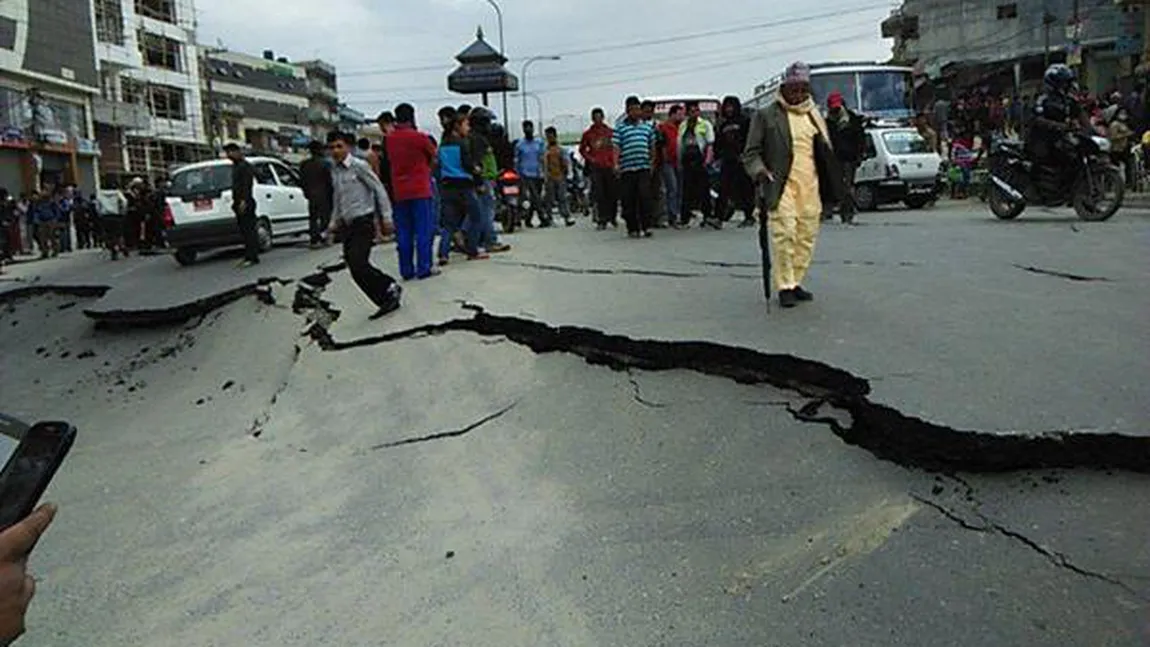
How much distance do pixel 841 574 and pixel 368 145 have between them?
11975 millimetres

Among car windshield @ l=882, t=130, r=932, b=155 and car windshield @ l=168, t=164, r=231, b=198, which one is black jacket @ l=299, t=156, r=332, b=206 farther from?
car windshield @ l=882, t=130, r=932, b=155

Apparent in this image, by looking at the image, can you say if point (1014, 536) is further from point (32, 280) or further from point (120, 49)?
point (120, 49)

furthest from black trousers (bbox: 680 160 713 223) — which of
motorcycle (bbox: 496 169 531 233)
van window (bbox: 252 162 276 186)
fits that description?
van window (bbox: 252 162 276 186)

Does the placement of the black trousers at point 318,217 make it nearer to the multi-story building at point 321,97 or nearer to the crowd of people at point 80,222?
the crowd of people at point 80,222

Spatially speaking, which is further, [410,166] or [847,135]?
[847,135]

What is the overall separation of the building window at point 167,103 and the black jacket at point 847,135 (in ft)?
162

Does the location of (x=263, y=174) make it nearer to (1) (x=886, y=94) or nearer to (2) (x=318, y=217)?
(2) (x=318, y=217)

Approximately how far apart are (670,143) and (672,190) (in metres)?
0.69

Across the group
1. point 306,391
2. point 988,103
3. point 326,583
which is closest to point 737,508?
point 326,583

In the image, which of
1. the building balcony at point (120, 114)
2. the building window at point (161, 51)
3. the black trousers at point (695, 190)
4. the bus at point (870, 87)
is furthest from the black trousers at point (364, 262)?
the building window at point (161, 51)

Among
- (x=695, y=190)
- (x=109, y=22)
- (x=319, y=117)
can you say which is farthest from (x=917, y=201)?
(x=319, y=117)

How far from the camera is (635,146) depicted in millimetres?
10758

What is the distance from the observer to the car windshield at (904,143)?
56.4 feet

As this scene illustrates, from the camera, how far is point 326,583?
3.59 m
